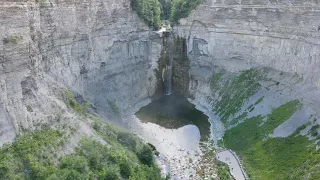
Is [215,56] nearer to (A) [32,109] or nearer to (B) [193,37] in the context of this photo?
(B) [193,37]

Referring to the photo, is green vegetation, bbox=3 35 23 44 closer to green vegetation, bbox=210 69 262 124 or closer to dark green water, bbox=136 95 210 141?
dark green water, bbox=136 95 210 141

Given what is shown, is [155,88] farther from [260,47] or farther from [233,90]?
[260,47]

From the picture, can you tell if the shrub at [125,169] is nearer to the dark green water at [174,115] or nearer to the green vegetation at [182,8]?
the dark green water at [174,115]

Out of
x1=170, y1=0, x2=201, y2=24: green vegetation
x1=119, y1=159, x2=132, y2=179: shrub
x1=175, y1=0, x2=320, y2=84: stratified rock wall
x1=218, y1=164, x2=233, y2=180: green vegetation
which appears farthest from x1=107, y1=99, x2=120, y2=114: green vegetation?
x1=170, y1=0, x2=201, y2=24: green vegetation

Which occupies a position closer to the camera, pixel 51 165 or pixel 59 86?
pixel 51 165

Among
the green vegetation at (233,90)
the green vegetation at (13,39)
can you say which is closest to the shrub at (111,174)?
the green vegetation at (13,39)

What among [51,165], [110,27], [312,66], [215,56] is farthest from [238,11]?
[51,165]
